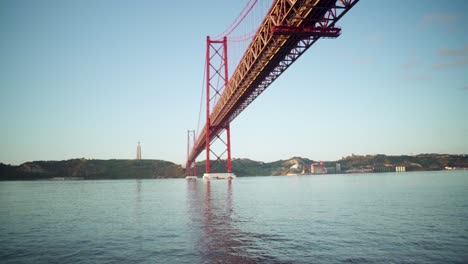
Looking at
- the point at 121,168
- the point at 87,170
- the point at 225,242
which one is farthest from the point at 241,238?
the point at 121,168

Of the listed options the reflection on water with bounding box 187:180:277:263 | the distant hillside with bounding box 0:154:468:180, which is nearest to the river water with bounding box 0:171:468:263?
the reflection on water with bounding box 187:180:277:263

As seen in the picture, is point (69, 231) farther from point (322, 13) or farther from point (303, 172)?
point (303, 172)

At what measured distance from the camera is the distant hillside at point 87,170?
455ft

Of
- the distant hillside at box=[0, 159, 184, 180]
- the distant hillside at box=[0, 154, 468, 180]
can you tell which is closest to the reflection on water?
the distant hillside at box=[0, 154, 468, 180]

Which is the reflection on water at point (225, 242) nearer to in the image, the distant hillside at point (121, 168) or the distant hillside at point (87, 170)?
the distant hillside at point (121, 168)

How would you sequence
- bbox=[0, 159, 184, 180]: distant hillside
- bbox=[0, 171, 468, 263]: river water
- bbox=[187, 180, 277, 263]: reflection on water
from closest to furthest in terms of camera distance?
1. bbox=[187, 180, 277, 263]: reflection on water
2. bbox=[0, 171, 468, 263]: river water
3. bbox=[0, 159, 184, 180]: distant hillside

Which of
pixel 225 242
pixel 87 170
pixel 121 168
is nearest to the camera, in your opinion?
pixel 225 242

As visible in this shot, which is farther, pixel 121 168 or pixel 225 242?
pixel 121 168

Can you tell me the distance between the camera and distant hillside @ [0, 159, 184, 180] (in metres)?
139

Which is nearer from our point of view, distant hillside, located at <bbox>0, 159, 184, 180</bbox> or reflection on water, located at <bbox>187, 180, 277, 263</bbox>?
reflection on water, located at <bbox>187, 180, 277, 263</bbox>

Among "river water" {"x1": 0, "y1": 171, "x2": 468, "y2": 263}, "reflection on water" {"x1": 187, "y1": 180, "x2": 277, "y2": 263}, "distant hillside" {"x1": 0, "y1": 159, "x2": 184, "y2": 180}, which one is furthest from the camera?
"distant hillside" {"x1": 0, "y1": 159, "x2": 184, "y2": 180}

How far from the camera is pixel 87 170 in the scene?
147000 mm

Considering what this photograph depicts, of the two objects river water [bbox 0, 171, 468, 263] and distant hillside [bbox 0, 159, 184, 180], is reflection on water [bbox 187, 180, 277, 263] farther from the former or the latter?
distant hillside [bbox 0, 159, 184, 180]

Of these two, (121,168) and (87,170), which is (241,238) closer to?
(87,170)
